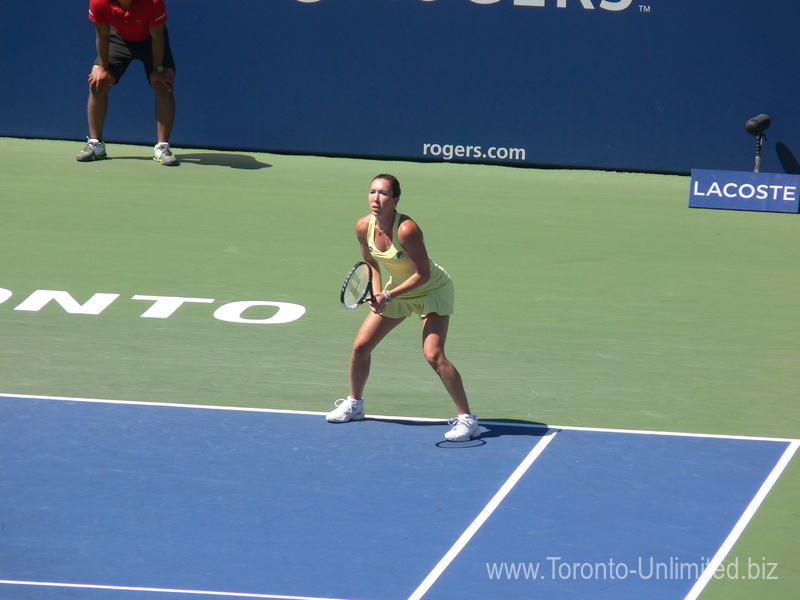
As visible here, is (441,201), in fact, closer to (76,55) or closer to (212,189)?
(212,189)

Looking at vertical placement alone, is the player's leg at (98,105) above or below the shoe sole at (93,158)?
above

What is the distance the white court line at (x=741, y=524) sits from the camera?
5754mm

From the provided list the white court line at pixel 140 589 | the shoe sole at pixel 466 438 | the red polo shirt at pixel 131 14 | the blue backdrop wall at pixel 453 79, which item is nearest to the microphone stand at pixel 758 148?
the blue backdrop wall at pixel 453 79

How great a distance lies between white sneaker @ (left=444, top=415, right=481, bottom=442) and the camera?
746 cm

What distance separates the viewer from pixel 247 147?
54.5ft

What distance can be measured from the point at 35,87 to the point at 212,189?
3732 mm

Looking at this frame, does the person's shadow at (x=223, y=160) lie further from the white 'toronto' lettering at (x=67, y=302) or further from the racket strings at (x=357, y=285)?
the racket strings at (x=357, y=285)

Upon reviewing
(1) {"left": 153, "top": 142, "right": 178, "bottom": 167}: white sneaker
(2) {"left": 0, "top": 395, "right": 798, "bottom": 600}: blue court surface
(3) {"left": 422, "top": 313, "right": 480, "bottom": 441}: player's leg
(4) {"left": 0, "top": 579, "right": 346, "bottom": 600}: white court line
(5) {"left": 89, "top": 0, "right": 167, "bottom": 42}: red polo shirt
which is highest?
(5) {"left": 89, "top": 0, "right": 167, "bottom": 42}: red polo shirt

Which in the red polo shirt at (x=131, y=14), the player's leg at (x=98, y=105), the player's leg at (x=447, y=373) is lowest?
the player's leg at (x=447, y=373)

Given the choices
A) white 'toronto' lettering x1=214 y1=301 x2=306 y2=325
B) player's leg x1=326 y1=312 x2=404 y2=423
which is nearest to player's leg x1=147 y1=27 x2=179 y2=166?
white 'toronto' lettering x1=214 y1=301 x2=306 y2=325

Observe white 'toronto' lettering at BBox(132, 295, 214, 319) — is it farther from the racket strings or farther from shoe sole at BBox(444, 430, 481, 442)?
shoe sole at BBox(444, 430, 481, 442)

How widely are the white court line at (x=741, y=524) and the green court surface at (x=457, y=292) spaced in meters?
0.06

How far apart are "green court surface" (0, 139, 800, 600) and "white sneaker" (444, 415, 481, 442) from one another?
563mm

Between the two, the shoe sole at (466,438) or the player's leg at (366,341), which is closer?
the shoe sole at (466,438)
